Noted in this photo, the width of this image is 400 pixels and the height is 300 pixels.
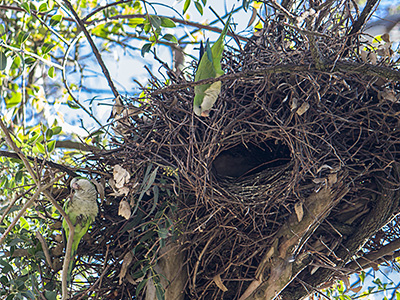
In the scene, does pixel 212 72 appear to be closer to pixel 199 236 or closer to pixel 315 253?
pixel 199 236

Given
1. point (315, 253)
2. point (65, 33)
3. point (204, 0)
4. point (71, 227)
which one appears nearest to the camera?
point (71, 227)

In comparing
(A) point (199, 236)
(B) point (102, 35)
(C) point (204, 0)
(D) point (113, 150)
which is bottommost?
(A) point (199, 236)

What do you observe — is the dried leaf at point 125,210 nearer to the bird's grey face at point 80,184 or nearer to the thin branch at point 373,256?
the bird's grey face at point 80,184

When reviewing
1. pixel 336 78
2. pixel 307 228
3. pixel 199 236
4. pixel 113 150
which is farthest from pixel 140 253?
pixel 336 78

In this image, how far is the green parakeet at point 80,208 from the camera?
4.10 ft

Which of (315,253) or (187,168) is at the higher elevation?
(187,168)

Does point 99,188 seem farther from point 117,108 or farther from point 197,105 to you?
point 197,105

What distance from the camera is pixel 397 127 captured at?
1.26 m

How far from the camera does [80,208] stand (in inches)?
49.2

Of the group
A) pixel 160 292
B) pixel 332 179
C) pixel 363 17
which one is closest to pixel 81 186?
pixel 160 292

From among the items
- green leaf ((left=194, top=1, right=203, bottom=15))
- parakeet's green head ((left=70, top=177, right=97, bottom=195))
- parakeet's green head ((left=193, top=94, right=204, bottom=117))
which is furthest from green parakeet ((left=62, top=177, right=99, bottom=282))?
green leaf ((left=194, top=1, right=203, bottom=15))

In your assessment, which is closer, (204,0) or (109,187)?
(109,187)

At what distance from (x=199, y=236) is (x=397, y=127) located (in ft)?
2.15

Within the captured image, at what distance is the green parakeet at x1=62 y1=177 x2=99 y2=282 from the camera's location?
4.10ft
